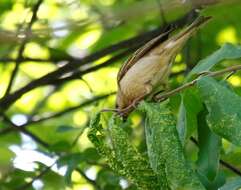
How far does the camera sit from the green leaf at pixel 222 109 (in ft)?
6.47

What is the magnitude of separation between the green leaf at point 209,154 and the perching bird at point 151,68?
217mm

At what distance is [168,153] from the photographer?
1915mm

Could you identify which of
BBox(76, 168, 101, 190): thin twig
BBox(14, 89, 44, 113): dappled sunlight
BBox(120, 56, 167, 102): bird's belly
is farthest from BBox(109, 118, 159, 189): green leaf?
BBox(14, 89, 44, 113): dappled sunlight

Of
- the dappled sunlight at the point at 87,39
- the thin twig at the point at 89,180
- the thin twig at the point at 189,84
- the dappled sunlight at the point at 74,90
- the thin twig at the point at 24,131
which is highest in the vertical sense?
the thin twig at the point at 189,84

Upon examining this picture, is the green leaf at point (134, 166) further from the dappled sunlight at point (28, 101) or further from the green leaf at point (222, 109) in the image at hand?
the dappled sunlight at point (28, 101)

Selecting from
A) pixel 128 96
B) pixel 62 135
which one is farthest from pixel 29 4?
pixel 128 96

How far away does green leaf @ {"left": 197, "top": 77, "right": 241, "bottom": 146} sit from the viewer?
1.97 meters

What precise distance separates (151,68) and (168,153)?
48 cm

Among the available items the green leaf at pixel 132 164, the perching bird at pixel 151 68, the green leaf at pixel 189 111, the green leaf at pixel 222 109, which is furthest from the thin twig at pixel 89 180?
the green leaf at pixel 222 109

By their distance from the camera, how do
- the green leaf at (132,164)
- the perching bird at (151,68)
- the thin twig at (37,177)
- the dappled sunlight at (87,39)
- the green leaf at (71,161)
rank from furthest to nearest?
1. the dappled sunlight at (87,39)
2. the thin twig at (37,177)
3. the green leaf at (71,161)
4. the perching bird at (151,68)
5. the green leaf at (132,164)

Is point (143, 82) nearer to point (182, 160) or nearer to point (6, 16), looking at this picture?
point (182, 160)

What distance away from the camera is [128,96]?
2.36 metres

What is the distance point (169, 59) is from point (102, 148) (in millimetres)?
390

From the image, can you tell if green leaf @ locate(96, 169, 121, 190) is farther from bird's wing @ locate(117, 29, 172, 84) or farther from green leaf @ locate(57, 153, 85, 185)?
bird's wing @ locate(117, 29, 172, 84)
